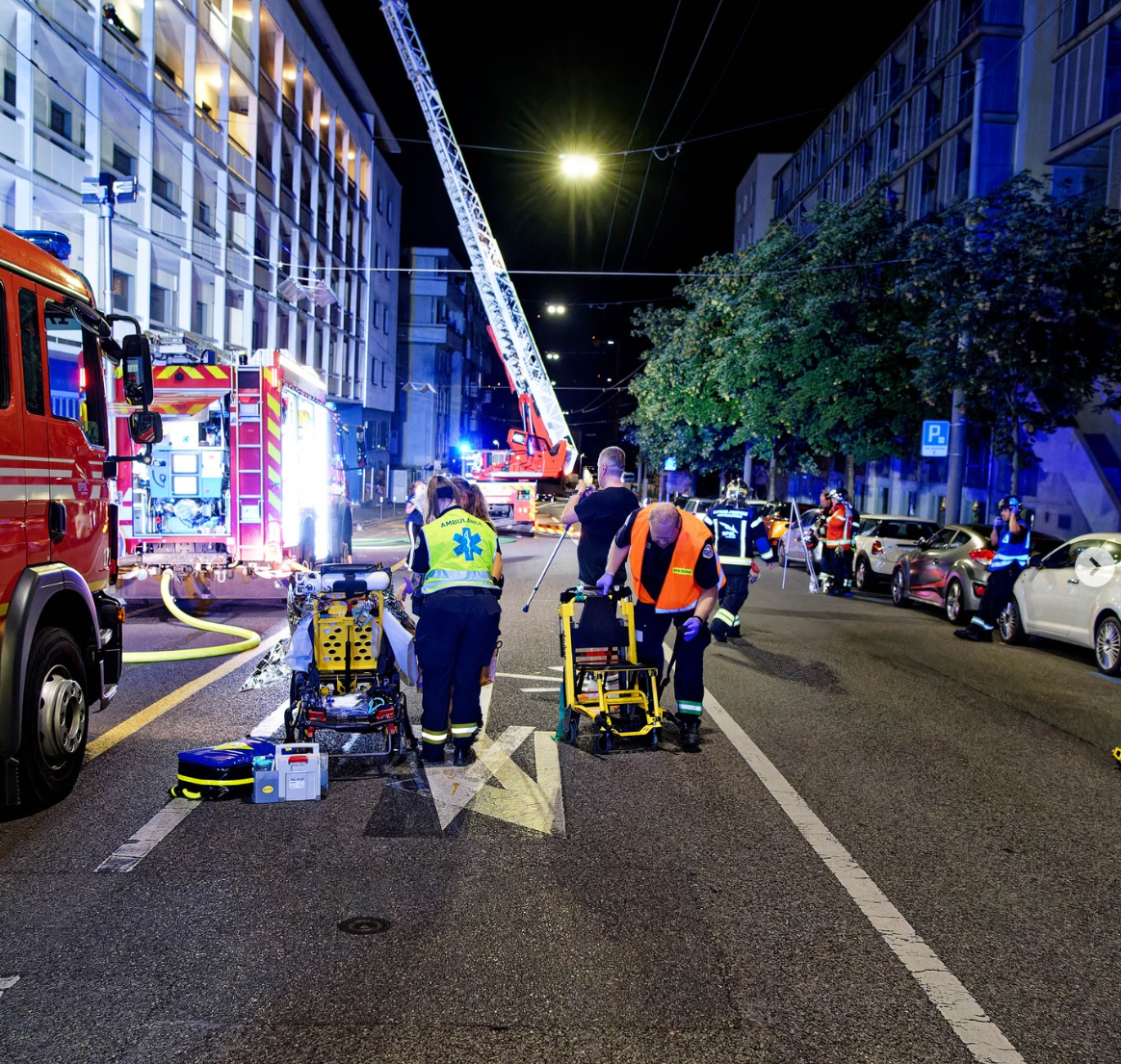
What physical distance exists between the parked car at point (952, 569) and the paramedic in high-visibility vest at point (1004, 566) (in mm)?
769

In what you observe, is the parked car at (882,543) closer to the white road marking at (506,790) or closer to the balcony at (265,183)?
the white road marking at (506,790)

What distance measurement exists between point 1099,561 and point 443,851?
9311 millimetres

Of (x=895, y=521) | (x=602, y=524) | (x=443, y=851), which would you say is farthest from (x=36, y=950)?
(x=895, y=521)

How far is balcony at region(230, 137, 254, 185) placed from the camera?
3166 cm

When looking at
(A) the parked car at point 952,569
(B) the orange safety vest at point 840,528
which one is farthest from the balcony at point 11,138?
(A) the parked car at point 952,569

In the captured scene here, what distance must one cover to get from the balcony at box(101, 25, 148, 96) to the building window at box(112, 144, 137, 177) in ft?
4.77

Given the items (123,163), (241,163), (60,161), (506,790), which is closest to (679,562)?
(506,790)

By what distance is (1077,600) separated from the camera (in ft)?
38.3

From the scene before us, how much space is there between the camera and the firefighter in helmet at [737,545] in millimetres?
11031

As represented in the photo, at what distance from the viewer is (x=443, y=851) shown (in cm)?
495

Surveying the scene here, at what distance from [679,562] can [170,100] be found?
25.4 m

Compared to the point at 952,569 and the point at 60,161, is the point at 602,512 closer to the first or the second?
the point at 952,569

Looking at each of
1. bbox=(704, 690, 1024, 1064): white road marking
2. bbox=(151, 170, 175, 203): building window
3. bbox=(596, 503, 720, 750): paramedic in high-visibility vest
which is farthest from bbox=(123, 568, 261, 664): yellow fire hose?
bbox=(151, 170, 175, 203): building window

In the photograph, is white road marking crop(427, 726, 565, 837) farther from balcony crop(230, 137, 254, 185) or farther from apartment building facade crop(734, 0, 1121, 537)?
balcony crop(230, 137, 254, 185)
